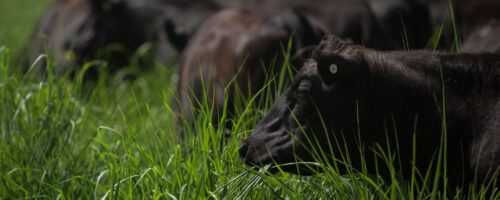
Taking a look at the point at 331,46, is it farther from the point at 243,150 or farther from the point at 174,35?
the point at 174,35

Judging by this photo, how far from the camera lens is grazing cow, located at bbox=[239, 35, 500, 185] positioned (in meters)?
2.13

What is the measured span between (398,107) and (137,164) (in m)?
0.98

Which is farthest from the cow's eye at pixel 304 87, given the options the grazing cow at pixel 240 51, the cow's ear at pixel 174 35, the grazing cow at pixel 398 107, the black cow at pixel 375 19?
the cow's ear at pixel 174 35

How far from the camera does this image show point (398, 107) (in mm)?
2143

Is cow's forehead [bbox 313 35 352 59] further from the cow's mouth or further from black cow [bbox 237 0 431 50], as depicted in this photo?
black cow [bbox 237 0 431 50]

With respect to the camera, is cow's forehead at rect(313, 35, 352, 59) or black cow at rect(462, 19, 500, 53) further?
black cow at rect(462, 19, 500, 53)

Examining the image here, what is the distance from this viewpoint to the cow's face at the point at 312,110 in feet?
7.01

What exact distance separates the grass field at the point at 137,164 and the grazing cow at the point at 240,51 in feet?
0.77

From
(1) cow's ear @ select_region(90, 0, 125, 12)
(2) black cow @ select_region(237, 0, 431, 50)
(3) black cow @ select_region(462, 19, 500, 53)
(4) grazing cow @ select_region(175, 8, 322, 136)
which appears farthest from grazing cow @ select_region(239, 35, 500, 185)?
(1) cow's ear @ select_region(90, 0, 125, 12)

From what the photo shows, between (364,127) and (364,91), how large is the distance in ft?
0.38

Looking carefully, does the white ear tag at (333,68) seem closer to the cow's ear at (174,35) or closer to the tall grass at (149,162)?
the tall grass at (149,162)

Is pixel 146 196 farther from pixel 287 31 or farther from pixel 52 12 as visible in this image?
pixel 52 12

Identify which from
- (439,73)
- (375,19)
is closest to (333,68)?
(439,73)

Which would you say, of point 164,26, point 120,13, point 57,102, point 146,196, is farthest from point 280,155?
point 120,13
